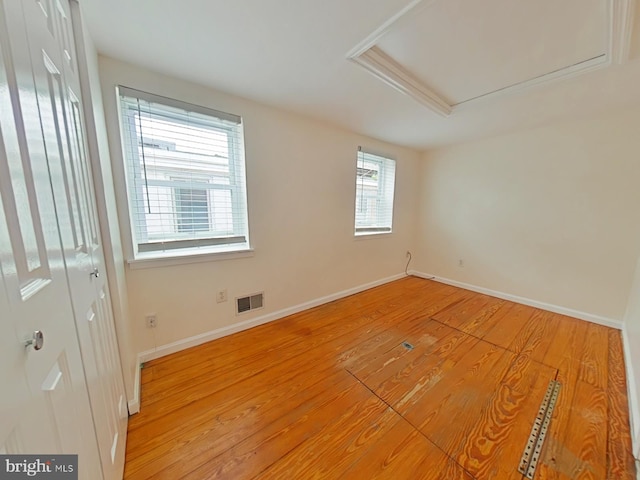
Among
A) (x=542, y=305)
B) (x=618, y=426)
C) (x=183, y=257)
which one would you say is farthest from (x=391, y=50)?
(x=542, y=305)

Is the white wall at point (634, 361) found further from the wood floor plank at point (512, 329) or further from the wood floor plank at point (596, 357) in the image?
the wood floor plank at point (512, 329)

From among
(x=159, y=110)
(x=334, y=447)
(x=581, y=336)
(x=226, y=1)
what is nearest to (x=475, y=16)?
(x=226, y=1)

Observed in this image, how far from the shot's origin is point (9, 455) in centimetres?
36

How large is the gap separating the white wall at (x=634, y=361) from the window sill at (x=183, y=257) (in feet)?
9.12

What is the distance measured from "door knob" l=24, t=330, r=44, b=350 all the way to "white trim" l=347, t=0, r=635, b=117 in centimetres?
185

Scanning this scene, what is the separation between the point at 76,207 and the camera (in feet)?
2.72

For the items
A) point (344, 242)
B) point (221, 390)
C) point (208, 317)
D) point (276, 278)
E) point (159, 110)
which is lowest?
point (221, 390)

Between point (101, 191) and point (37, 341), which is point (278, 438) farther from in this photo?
point (101, 191)

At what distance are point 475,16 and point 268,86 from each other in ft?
4.66

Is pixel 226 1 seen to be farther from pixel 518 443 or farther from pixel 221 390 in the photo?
pixel 518 443

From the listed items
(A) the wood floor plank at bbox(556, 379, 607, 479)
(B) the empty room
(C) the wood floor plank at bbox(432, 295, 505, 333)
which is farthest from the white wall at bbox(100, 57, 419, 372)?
(A) the wood floor plank at bbox(556, 379, 607, 479)

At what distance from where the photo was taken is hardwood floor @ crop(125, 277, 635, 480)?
1160mm

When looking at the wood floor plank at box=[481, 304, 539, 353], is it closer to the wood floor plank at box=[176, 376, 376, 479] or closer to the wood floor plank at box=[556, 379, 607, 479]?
the wood floor plank at box=[556, 379, 607, 479]

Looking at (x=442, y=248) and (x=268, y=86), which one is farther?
(x=442, y=248)
